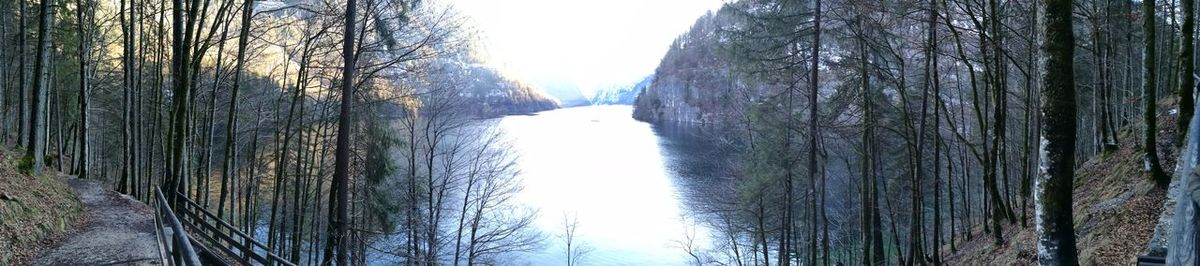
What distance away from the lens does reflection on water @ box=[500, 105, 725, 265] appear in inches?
1044

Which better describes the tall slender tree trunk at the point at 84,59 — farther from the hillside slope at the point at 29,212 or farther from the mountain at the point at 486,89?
the mountain at the point at 486,89

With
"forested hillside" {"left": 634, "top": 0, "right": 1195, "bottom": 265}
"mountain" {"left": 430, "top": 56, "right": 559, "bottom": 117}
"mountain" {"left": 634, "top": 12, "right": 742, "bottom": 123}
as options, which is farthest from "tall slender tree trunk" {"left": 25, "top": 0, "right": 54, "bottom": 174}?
"mountain" {"left": 634, "top": 12, "right": 742, "bottom": 123}

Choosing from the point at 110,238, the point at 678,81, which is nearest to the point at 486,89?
the point at 110,238

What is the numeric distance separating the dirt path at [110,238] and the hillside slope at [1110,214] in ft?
40.1

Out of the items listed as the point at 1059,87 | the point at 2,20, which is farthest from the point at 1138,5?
the point at 2,20

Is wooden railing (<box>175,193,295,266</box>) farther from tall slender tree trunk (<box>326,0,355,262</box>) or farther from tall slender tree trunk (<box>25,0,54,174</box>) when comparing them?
tall slender tree trunk (<box>25,0,54,174</box>)

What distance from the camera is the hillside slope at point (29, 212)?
7444 millimetres

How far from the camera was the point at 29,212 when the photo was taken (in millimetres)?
8609

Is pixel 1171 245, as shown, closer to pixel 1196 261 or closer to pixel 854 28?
pixel 1196 261

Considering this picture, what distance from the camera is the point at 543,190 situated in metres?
34.9

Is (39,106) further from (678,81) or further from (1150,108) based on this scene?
(678,81)

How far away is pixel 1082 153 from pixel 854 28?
15550mm

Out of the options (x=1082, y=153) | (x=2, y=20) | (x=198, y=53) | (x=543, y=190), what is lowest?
(x=543, y=190)

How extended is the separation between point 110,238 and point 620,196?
2837 centimetres
